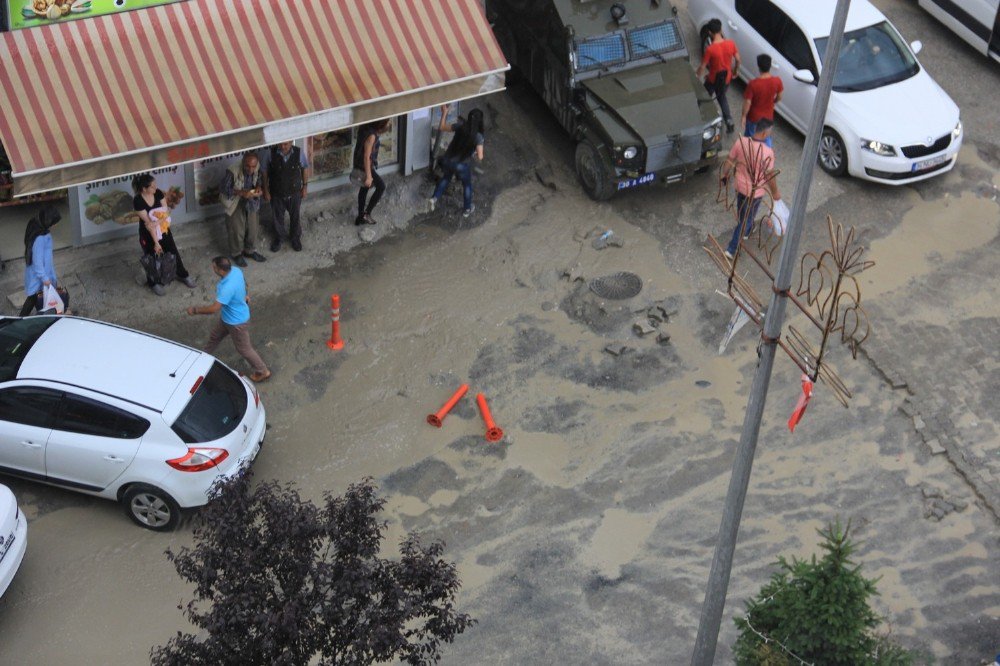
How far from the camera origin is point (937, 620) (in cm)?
1269

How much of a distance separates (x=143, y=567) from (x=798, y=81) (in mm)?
10479

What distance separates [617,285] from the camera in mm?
15961

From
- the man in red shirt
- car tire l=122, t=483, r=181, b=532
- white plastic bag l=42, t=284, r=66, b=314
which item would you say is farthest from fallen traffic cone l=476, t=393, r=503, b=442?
the man in red shirt

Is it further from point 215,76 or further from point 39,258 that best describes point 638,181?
point 39,258

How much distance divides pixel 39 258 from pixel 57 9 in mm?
2514

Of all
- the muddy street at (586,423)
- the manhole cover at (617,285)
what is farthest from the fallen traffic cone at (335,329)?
the manhole cover at (617,285)

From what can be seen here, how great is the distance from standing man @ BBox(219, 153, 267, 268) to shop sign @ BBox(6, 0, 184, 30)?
82.9 inches

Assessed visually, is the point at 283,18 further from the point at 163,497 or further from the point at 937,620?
the point at 937,620

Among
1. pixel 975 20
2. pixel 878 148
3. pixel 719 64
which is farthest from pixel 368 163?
pixel 975 20

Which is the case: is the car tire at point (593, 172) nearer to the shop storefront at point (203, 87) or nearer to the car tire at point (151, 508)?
the shop storefront at point (203, 87)

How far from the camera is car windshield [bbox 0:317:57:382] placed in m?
12.4

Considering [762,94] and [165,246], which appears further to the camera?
[762,94]

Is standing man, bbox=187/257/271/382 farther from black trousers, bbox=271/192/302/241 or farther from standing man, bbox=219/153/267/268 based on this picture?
black trousers, bbox=271/192/302/241

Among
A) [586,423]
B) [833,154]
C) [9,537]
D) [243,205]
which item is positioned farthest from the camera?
[833,154]
